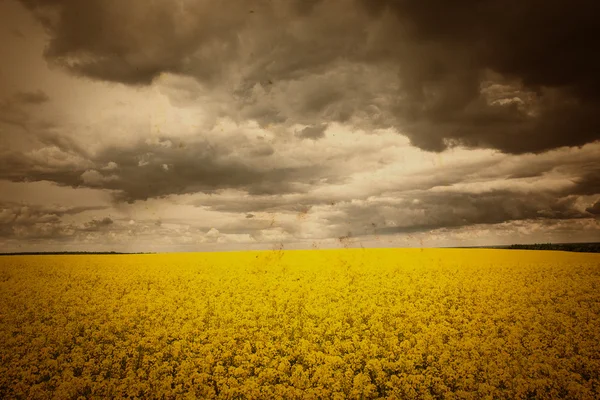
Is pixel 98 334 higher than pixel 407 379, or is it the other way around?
pixel 98 334

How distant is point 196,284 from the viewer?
16281mm

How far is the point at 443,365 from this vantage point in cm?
821

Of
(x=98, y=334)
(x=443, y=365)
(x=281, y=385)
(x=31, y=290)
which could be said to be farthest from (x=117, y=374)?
(x=31, y=290)

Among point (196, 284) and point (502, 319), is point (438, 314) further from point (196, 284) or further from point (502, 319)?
point (196, 284)

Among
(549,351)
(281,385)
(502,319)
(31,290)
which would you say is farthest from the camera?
(31,290)

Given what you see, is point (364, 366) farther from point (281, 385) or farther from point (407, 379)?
point (281, 385)

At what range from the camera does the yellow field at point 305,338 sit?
747 cm

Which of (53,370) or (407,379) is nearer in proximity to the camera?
(407,379)

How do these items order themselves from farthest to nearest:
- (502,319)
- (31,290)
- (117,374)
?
1. (31,290)
2. (502,319)
3. (117,374)

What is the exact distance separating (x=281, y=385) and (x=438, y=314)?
21.8 ft

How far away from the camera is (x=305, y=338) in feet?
32.6

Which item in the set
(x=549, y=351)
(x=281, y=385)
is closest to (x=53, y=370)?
(x=281, y=385)

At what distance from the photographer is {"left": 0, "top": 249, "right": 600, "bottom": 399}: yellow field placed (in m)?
7.47

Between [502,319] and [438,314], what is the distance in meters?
2.02
